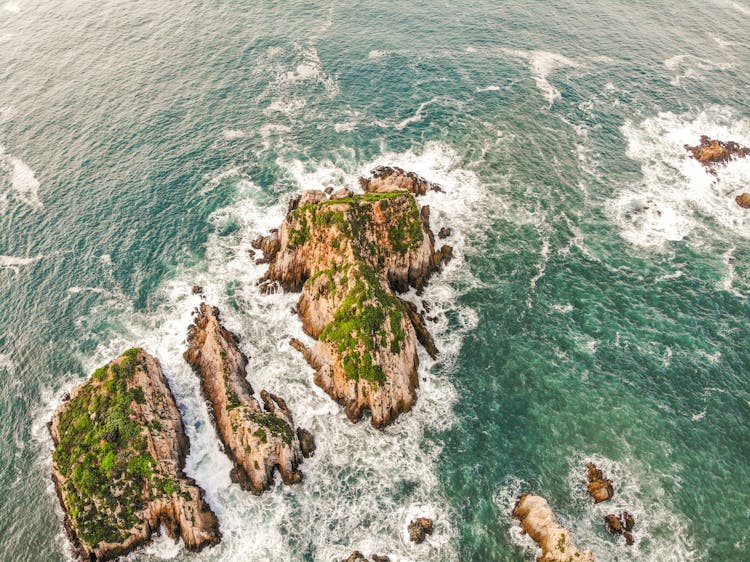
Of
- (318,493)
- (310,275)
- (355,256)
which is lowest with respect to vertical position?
(318,493)

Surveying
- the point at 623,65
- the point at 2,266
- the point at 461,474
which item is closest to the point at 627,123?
the point at 623,65

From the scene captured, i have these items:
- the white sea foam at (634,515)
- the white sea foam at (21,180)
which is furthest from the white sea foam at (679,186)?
the white sea foam at (21,180)

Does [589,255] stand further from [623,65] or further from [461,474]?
[623,65]

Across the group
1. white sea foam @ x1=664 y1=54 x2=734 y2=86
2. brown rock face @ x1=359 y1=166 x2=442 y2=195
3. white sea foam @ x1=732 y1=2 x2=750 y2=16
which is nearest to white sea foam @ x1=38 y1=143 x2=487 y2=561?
brown rock face @ x1=359 y1=166 x2=442 y2=195

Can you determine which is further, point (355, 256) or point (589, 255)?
point (589, 255)

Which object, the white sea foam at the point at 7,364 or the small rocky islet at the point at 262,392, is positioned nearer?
the small rocky islet at the point at 262,392

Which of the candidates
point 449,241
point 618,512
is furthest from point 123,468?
point 449,241

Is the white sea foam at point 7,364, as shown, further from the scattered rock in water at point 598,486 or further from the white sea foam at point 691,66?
the white sea foam at point 691,66
